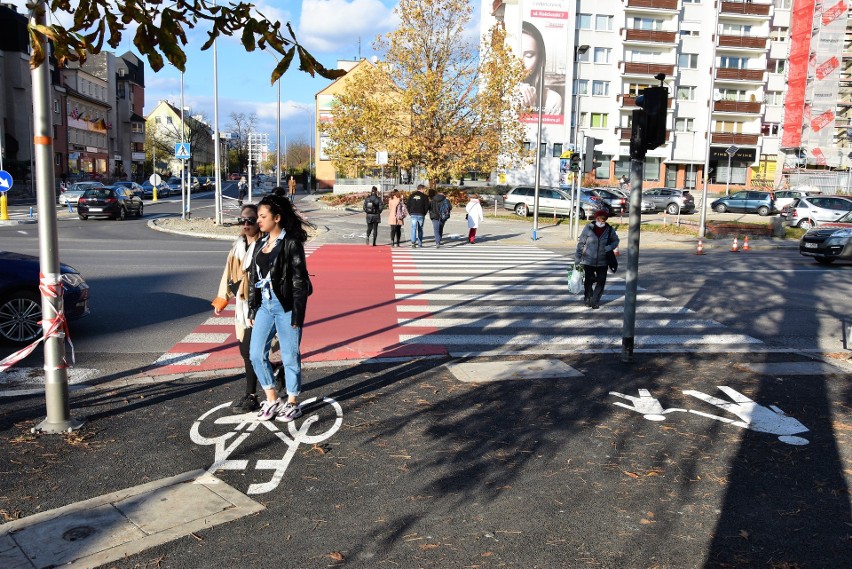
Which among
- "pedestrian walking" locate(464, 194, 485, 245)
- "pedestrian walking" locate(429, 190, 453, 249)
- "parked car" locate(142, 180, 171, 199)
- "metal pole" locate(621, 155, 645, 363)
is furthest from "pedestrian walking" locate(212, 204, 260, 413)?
"parked car" locate(142, 180, 171, 199)

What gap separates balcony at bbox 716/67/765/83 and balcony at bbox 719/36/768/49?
6.86 ft

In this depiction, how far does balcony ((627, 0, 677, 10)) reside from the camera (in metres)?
61.1

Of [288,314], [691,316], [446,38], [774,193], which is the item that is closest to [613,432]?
[288,314]

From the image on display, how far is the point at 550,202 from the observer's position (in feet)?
124

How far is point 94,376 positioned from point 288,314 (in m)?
2.98

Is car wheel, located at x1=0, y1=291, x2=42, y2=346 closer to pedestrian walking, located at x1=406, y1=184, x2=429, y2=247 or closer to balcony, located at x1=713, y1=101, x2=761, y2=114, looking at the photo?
pedestrian walking, located at x1=406, y1=184, x2=429, y2=247

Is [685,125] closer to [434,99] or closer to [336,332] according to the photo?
[434,99]

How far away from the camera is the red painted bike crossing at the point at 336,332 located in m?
8.32

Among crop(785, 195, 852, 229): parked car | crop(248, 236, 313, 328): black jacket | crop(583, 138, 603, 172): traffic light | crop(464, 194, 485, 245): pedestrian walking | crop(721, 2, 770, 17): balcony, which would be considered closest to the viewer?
crop(248, 236, 313, 328): black jacket

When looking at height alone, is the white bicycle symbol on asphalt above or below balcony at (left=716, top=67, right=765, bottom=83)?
below

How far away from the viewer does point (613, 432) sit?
5.95 meters

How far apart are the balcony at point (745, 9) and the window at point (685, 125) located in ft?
31.8

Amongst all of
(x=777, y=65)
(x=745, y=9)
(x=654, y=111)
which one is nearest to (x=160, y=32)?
(x=654, y=111)

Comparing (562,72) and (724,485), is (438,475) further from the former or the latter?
(562,72)
